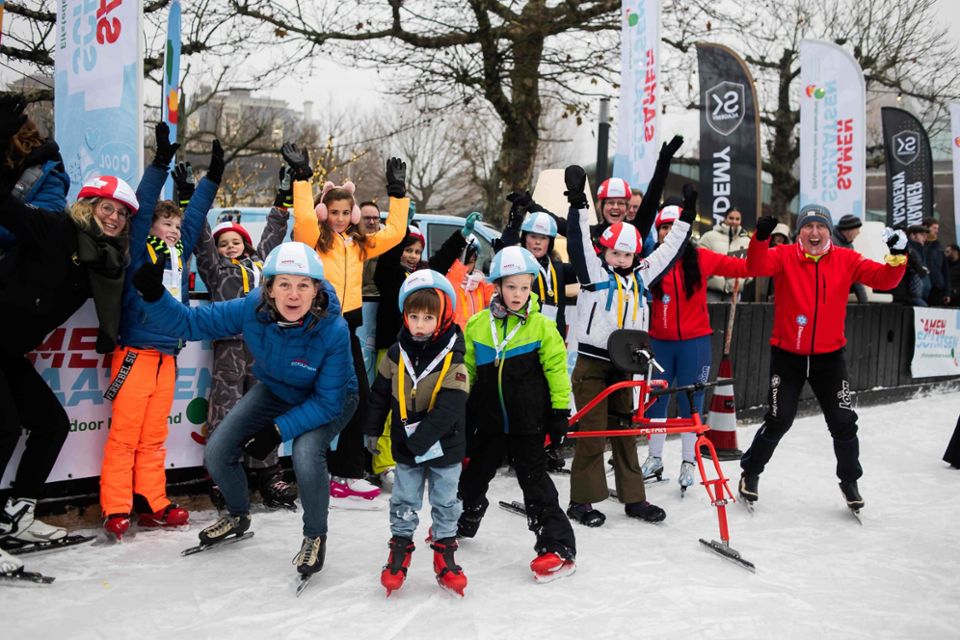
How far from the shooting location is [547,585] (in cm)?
402

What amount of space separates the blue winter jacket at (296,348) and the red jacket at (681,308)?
281cm

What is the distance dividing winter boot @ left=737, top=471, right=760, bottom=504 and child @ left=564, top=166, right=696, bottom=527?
813 millimetres

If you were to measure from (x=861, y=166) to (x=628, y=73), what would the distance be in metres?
5.54

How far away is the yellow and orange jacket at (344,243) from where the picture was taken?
5.14 metres

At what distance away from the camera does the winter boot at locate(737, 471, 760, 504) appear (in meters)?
5.59

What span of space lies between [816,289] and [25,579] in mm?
5251

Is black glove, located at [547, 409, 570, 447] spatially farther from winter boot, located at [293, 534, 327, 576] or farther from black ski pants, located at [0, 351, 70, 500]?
black ski pants, located at [0, 351, 70, 500]

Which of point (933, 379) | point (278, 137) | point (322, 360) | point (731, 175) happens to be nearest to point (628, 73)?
point (731, 175)

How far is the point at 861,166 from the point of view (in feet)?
39.7

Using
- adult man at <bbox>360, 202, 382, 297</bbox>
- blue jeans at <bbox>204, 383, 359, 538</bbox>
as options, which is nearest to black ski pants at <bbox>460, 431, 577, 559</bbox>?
blue jeans at <bbox>204, 383, 359, 538</bbox>

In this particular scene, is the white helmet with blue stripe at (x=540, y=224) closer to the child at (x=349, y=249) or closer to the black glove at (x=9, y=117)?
the child at (x=349, y=249)

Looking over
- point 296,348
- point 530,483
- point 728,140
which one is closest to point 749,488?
point 530,483

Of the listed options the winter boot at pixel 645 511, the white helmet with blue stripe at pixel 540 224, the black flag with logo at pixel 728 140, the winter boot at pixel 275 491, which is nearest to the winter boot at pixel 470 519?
the winter boot at pixel 645 511

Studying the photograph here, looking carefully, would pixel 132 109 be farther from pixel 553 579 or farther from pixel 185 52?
pixel 185 52
